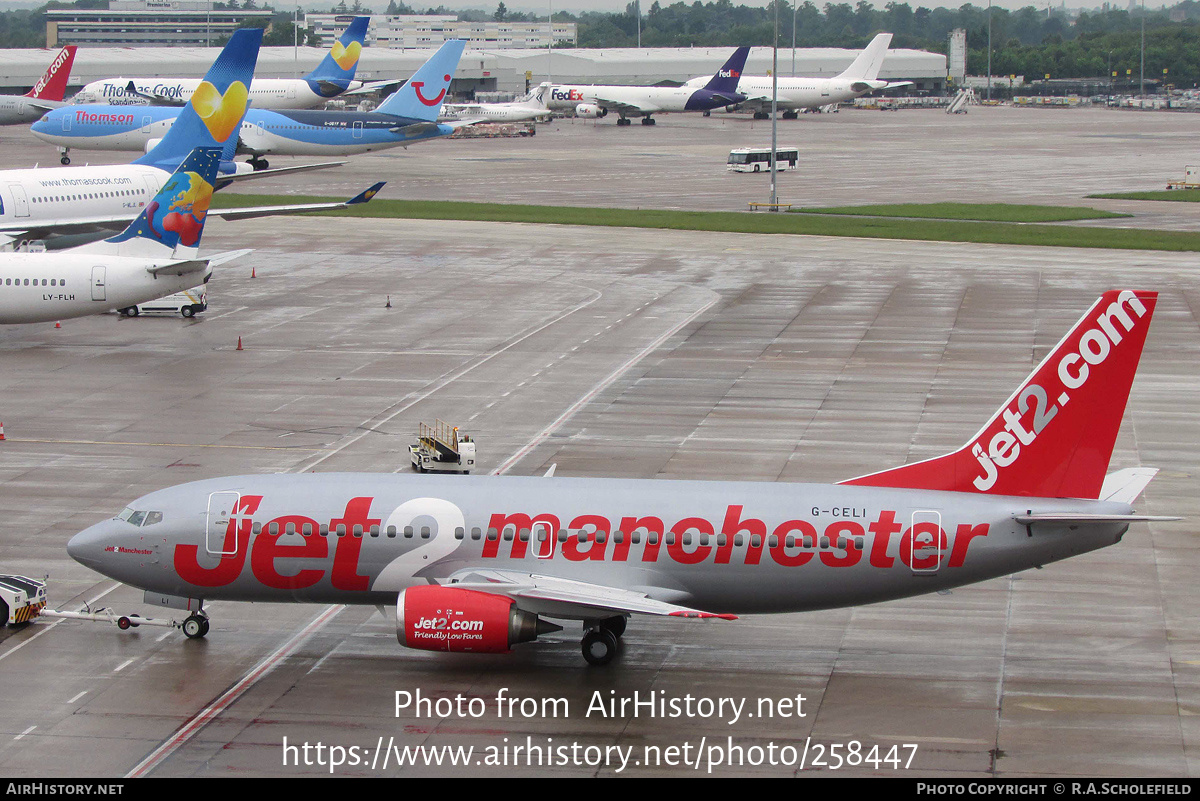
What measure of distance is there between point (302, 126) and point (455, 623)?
378 feet

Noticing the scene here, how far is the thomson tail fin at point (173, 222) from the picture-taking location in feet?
193

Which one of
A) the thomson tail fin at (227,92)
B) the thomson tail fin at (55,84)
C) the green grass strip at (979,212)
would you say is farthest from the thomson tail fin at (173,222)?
the thomson tail fin at (55,84)

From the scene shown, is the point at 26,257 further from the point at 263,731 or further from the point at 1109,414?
the point at 1109,414

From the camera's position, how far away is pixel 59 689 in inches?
1059

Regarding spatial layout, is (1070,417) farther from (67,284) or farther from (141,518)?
(67,284)

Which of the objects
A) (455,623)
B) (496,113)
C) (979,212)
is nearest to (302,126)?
(496,113)

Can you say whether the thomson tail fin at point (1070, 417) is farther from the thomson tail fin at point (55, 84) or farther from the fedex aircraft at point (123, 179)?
the thomson tail fin at point (55, 84)

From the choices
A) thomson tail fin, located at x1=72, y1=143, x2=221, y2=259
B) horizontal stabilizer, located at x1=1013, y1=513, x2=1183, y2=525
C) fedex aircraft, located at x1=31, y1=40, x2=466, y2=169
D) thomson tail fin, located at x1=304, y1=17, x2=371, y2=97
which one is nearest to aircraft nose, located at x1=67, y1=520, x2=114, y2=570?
horizontal stabilizer, located at x1=1013, y1=513, x2=1183, y2=525

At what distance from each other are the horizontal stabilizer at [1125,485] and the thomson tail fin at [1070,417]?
373mm

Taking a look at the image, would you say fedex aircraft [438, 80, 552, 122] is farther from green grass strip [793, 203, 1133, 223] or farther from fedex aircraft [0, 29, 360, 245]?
fedex aircraft [0, 29, 360, 245]

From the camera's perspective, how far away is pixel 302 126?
134 metres

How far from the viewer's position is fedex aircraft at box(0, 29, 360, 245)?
6875cm

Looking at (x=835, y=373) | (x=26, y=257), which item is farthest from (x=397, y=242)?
(x=835, y=373)

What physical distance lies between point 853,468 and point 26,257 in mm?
35540
